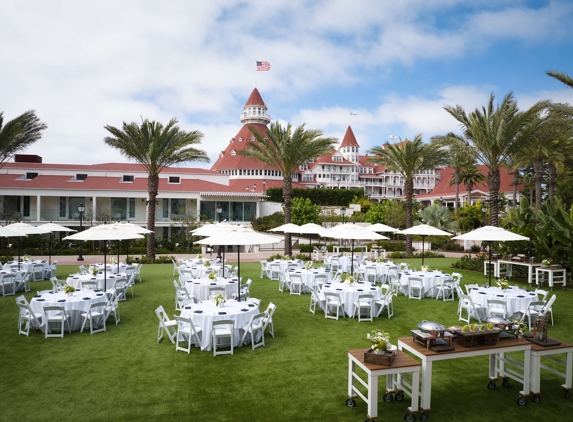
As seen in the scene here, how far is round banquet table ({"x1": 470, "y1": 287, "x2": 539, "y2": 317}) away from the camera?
1125 centimetres

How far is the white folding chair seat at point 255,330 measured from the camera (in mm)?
9000

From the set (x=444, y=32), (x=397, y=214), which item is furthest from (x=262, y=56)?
(x=444, y=32)

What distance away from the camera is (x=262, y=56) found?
61.8 m

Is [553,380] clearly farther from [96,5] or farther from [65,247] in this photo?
[65,247]

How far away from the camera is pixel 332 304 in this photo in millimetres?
12055

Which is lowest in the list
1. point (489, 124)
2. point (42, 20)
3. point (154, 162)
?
point (154, 162)

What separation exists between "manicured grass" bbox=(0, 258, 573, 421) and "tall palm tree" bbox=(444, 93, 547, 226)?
11785 mm

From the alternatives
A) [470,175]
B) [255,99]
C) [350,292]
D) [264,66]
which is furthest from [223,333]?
[255,99]

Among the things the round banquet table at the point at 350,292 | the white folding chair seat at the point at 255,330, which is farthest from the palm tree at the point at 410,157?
the white folding chair seat at the point at 255,330

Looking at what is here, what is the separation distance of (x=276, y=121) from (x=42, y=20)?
1393 cm

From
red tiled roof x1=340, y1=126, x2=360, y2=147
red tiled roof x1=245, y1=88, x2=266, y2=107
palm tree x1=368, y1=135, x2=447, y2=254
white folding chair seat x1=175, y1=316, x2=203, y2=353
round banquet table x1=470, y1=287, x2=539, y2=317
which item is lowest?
white folding chair seat x1=175, y1=316, x2=203, y2=353

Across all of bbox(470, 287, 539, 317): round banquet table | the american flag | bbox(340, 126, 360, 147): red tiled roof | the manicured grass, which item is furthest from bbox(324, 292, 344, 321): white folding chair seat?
bbox(340, 126, 360, 147): red tiled roof

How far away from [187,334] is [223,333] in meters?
0.89

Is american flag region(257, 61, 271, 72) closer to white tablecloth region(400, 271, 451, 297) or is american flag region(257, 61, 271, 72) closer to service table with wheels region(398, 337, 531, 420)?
white tablecloth region(400, 271, 451, 297)
